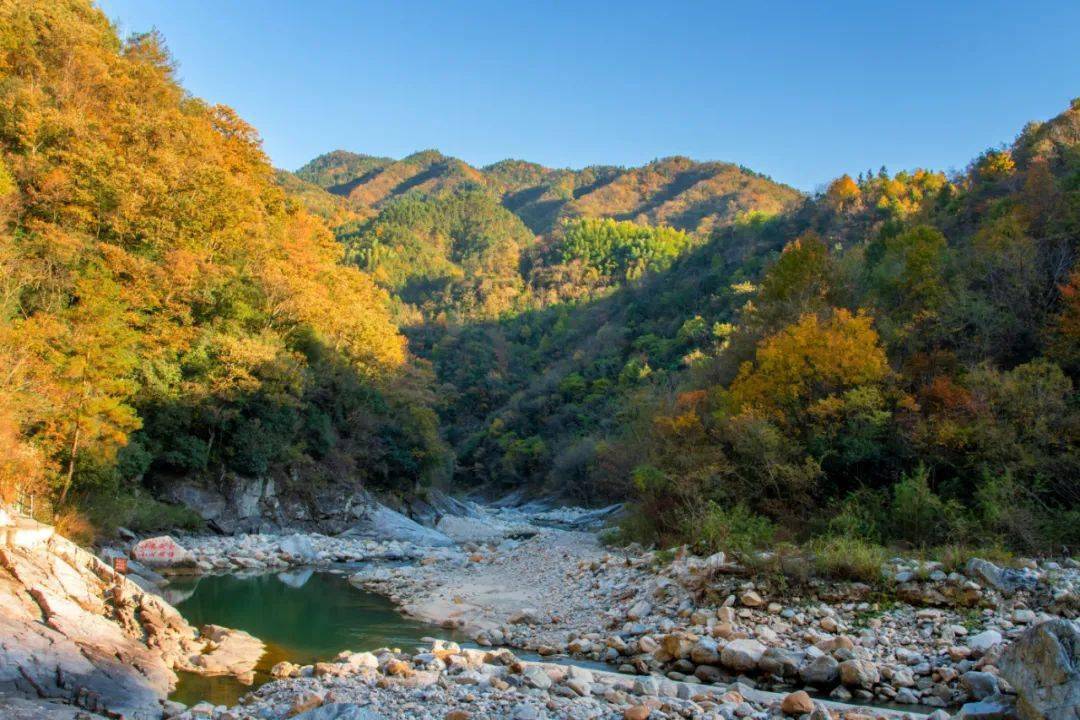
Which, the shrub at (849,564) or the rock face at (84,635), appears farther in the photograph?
the shrub at (849,564)

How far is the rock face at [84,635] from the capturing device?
839cm

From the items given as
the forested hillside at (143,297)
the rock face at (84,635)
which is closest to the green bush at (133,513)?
the forested hillside at (143,297)

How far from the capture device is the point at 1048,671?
687cm

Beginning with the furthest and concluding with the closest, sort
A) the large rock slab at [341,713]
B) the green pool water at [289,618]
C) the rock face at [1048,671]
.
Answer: the green pool water at [289,618] → the large rock slab at [341,713] → the rock face at [1048,671]

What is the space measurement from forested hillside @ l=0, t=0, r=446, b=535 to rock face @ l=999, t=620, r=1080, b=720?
19.9 metres

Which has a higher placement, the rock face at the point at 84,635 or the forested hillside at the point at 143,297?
the forested hillside at the point at 143,297

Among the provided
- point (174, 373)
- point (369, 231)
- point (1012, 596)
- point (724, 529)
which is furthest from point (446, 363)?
point (1012, 596)

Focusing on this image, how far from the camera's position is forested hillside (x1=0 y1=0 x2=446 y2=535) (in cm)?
2031

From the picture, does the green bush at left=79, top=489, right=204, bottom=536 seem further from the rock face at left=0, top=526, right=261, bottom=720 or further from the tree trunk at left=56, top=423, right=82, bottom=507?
the rock face at left=0, top=526, right=261, bottom=720

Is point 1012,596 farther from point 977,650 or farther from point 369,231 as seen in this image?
point 369,231

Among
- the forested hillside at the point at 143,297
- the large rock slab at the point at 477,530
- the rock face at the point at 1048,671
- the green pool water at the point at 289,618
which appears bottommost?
the large rock slab at the point at 477,530

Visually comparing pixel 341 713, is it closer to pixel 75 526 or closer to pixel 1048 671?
pixel 1048 671

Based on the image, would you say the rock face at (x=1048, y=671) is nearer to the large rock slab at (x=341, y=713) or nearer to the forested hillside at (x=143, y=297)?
the large rock slab at (x=341, y=713)

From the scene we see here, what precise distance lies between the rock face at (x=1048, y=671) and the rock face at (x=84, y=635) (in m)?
9.70
